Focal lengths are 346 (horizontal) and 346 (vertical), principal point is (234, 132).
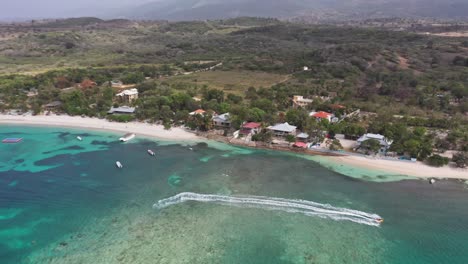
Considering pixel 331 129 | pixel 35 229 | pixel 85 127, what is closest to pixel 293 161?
pixel 331 129

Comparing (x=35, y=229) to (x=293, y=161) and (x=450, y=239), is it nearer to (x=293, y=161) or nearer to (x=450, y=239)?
(x=293, y=161)

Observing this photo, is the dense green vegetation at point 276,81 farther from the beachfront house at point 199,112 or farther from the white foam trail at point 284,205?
the white foam trail at point 284,205

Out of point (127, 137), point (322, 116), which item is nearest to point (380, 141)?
point (322, 116)

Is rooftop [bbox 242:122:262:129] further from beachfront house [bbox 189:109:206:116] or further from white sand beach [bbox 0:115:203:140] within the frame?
beachfront house [bbox 189:109:206:116]

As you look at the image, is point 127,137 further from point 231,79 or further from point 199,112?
point 231,79

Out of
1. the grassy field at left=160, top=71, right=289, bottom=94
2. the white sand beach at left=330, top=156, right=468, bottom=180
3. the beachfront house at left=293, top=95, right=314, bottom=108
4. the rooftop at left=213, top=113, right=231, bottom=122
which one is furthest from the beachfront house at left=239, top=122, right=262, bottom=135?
the grassy field at left=160, top=71, right=289, bottom=94

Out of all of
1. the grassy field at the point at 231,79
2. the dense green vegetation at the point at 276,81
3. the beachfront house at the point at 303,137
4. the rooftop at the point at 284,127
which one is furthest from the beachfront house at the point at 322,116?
the grassy field at the point at 231,79
